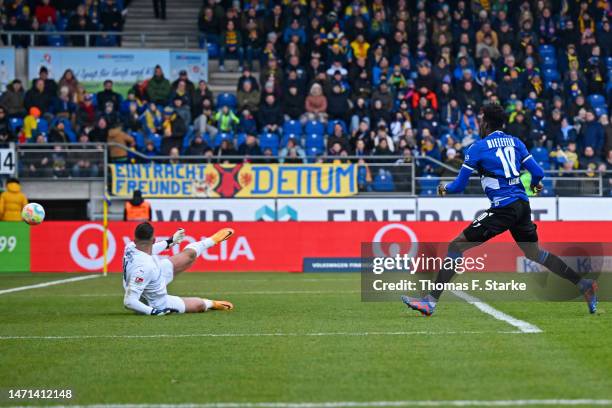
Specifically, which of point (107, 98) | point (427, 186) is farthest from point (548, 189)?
point (107, 98)

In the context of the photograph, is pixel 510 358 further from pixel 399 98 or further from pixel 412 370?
pixel 399 98

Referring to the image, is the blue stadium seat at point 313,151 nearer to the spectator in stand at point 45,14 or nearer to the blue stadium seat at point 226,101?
the blue stadium seat at point 226,101

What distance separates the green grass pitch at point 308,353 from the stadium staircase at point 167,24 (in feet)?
59.8

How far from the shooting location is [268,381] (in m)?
6.96

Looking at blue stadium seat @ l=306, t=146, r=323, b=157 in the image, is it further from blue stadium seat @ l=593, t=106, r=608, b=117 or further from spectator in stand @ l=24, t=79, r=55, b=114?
blue stadium seat @ l=593, t=106, r=608, b=117

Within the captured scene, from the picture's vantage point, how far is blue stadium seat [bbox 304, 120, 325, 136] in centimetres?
2572

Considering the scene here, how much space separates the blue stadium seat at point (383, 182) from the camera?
24.5 meters

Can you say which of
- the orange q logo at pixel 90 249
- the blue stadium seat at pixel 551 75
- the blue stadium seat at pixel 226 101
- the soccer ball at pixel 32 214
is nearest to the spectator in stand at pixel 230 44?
the blue stadium seat at pixel 226 101

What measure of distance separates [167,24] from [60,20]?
10.4ft

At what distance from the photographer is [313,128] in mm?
25719

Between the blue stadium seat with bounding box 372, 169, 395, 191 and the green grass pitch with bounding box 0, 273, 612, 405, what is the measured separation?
11718 mm

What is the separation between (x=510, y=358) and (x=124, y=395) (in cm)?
291

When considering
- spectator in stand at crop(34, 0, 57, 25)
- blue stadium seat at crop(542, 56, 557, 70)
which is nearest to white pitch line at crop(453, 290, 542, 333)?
blue stadium seat at crop(542, 56, 557, 70)

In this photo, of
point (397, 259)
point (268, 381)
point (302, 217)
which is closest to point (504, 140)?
point (268, 381)
